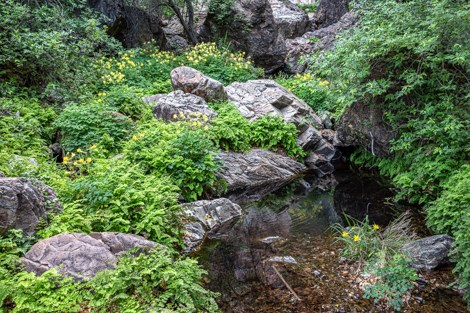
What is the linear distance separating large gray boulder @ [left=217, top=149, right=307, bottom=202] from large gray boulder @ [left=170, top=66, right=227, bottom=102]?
8.02 ft

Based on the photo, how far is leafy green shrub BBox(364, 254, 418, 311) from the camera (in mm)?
5211

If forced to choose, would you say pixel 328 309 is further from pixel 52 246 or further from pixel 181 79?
pixel 181 79

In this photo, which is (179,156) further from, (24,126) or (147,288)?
(147,288)

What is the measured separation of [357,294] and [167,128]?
5876 mm

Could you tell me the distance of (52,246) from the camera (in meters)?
4.75

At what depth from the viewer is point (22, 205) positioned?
16.5 feet

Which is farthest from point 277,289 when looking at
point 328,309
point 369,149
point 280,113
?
point 280,113

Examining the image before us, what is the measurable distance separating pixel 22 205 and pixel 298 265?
428 cm

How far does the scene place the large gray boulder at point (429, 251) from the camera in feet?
19.6

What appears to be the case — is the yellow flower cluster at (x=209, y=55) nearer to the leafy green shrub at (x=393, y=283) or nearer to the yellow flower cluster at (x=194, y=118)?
the yellow flower cluster at (x=194, y=118)

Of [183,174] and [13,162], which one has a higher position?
[13,162]

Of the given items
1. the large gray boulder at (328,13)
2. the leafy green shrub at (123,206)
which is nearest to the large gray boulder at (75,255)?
the leafy green shrub at (123,206)

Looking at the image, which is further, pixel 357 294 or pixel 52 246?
pixel 357 294

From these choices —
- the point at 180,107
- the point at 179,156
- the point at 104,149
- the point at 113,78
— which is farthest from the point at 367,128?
the point at 113,78
